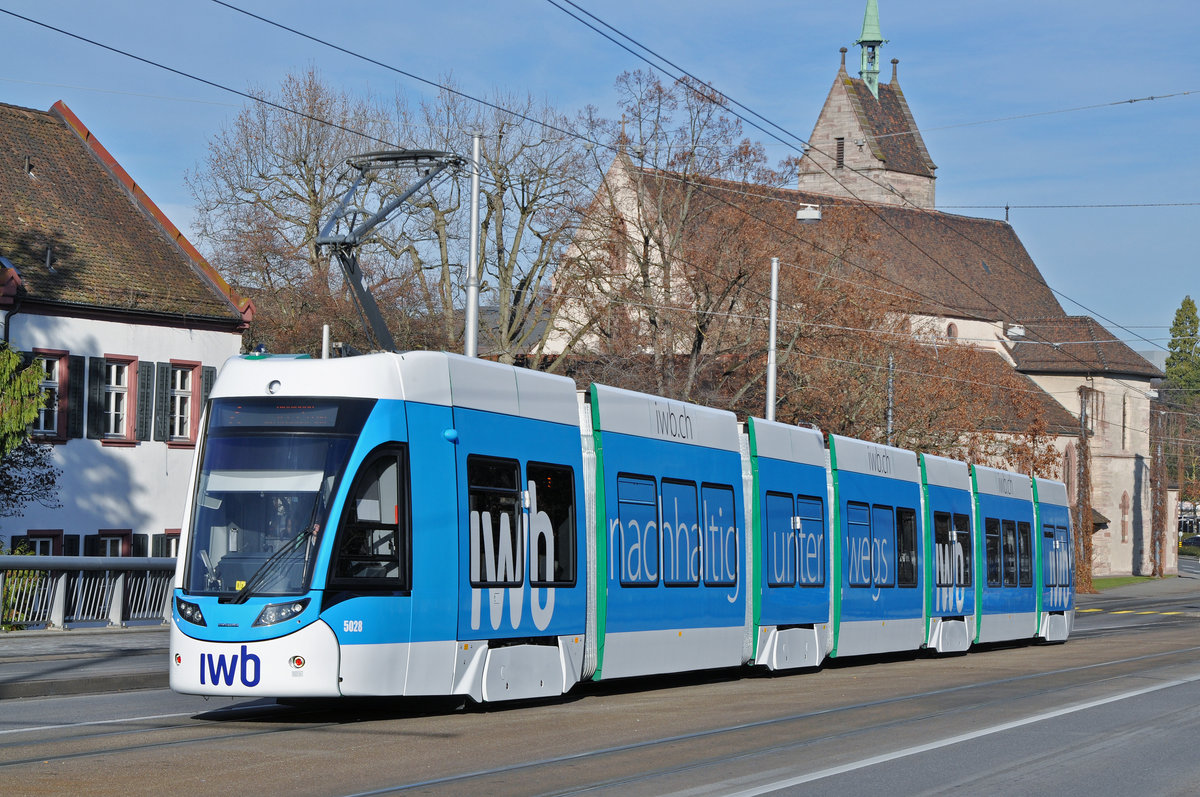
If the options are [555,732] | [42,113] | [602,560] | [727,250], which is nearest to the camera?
[555,732]

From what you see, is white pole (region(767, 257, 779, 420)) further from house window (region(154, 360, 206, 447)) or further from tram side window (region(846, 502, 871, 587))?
house window (region(154, 360, 206, 447))

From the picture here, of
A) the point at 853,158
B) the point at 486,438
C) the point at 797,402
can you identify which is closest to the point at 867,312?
the point at 797,402

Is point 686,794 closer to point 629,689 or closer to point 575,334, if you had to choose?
point 629,689

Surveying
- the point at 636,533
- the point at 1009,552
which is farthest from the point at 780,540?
the point at 1009,552

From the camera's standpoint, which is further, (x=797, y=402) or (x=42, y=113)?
(x=797, y=402)

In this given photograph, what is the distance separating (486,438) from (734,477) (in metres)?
5.15

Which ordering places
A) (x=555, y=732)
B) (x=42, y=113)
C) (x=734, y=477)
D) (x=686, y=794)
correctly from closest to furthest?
1. (x=686, y=794)
2. (x=555, y=732)
3. (x=734, y=477)
4. (x=42, y=113)

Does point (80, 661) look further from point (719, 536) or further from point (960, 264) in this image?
point (960, 264)

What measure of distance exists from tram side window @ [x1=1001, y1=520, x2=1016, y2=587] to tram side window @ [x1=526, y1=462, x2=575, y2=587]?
1545cm

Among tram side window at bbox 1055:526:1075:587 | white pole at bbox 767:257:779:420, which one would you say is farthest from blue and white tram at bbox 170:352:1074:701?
tram side window at bbox 1055:526:1075:587

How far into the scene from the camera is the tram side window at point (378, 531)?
1111 centimetres

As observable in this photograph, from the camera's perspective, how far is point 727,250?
43.9m

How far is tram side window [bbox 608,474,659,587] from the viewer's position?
14336 millimetres

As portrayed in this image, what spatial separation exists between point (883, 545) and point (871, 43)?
88387mm
